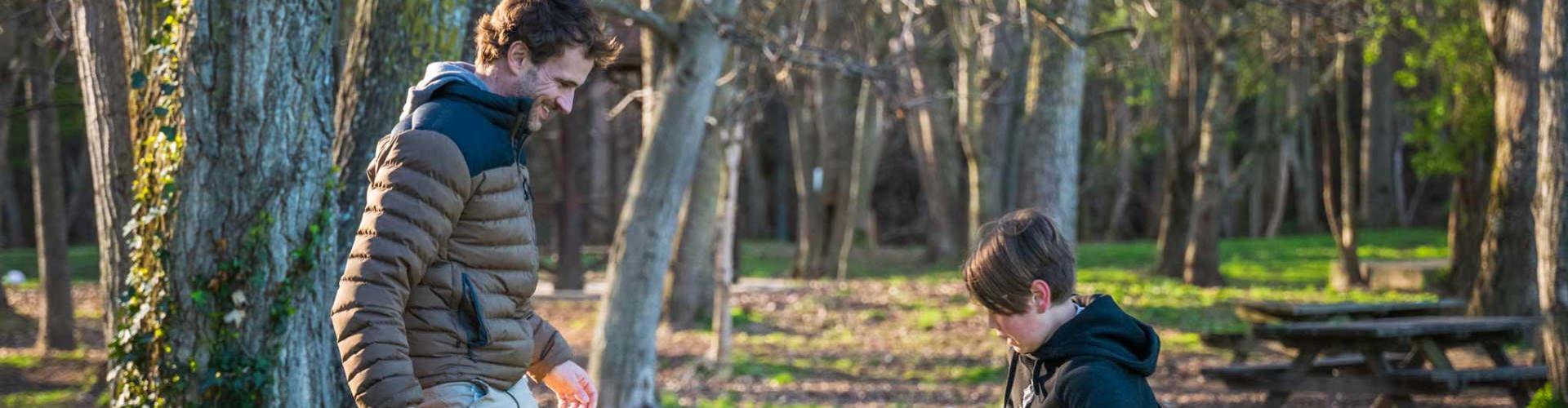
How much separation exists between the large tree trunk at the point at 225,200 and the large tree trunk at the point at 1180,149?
15916mm

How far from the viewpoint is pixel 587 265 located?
92.2 ft

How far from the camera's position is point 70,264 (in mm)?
26141

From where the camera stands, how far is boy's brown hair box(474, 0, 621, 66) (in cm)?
309

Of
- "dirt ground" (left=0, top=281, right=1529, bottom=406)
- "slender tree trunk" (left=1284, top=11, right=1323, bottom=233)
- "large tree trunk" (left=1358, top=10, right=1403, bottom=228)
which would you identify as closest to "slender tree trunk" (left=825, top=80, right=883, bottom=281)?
"dirt ground" (left=0, top=281, right=1529, bottom=406)

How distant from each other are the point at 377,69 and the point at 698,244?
33.1 feet

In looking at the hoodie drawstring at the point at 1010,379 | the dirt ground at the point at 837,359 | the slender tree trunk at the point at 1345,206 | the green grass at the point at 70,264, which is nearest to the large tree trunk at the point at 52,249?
the dirt ground at the point at 837,359

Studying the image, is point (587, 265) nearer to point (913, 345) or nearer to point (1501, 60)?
point (913, 345)

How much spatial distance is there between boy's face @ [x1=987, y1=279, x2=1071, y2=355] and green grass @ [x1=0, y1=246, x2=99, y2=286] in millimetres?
24444

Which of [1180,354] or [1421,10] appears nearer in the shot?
[1180,354]

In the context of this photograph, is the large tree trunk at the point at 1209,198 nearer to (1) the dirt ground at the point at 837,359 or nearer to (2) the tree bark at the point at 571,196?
(1) the dirt ground at the point at 837,359

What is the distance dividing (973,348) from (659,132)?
18.4 ft

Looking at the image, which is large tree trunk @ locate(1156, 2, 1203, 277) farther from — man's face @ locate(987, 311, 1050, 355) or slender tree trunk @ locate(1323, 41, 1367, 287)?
man's face @ locate(987, 311, 1050, 355)

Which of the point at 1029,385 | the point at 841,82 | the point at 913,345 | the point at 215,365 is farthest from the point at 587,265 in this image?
the point at 1029,385

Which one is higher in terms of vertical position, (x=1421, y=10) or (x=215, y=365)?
(x=1421, y=10)
